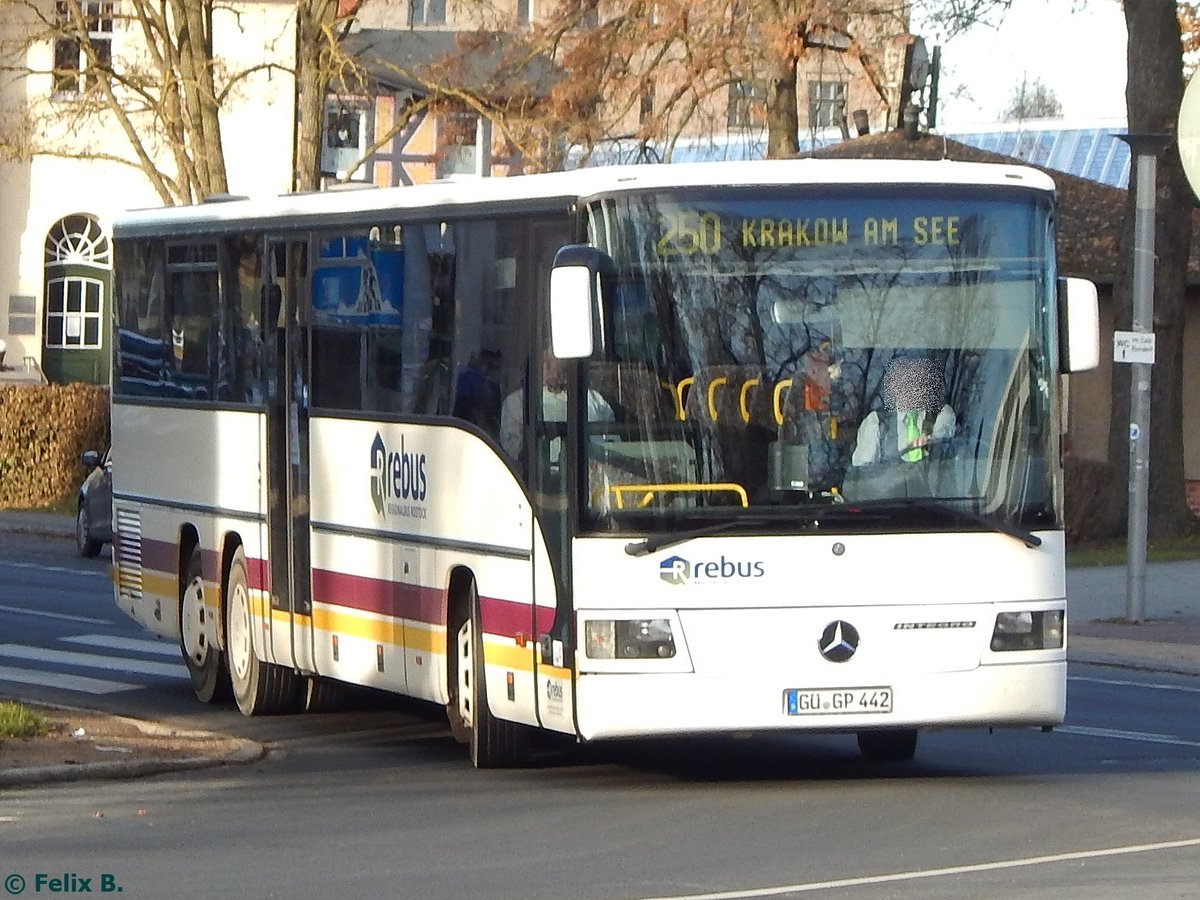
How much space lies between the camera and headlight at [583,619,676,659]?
452 inches

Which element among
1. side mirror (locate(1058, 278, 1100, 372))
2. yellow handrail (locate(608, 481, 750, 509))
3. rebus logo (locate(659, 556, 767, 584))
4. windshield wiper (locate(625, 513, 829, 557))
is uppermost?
side mirror (locate(1058, 278, 1100, 372))

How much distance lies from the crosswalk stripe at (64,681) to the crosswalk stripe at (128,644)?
5.71 ft

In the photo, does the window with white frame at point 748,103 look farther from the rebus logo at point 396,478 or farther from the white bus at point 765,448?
the white bus at point 765,448

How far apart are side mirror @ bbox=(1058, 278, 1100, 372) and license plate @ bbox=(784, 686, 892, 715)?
5.93 feet

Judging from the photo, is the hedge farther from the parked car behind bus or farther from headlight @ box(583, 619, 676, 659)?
headlight @ box(583, 619, 676, 659)

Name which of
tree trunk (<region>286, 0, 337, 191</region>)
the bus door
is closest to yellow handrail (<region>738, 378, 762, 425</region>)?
the bus door

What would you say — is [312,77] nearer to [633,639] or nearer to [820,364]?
[820,364]

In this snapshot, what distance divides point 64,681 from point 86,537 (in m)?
14.0

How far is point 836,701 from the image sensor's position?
1162 cm

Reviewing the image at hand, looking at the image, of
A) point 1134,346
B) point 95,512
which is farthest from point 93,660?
point 95,512

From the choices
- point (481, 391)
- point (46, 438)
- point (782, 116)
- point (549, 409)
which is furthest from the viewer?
point (46, 438)

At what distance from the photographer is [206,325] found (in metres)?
16.3

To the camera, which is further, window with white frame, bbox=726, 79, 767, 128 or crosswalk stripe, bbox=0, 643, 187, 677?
window with white frame, bbox=726, 79, 767, 128

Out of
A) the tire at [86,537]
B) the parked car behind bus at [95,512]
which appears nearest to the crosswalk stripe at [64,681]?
the parked car behind bus at [95,512]
